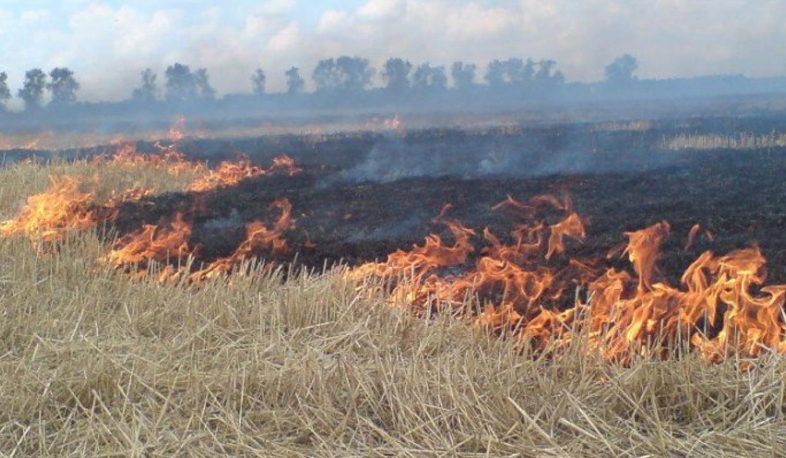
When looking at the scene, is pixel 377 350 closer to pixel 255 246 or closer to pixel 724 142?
pixel 255 246

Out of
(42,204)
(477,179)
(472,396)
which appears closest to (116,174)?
(42,204)

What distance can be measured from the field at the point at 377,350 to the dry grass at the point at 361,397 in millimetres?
12

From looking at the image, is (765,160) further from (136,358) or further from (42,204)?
(136,358)

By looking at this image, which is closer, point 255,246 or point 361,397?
point 361,397

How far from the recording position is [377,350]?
4609mm

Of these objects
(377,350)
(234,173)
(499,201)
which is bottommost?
(234,173)

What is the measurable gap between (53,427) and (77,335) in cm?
121

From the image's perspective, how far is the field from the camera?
3.75 m

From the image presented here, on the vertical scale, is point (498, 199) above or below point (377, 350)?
below

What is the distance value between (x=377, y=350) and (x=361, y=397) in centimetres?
57

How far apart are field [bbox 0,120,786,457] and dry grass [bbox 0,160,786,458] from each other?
0.04 feet

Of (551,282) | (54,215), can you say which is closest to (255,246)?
(551,282)

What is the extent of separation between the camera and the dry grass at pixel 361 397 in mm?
3662

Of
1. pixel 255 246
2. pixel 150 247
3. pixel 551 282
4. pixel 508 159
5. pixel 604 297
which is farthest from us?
pixel 508 159
